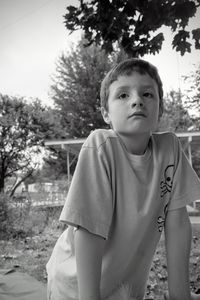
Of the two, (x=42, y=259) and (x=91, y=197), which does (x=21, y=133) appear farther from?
(x=91, y=197)

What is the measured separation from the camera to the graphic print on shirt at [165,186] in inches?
49.7

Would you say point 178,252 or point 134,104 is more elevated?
point 134,104

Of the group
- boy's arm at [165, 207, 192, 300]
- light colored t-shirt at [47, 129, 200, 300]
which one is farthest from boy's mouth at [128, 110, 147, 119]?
boy's arm at [165, 207, 192, 300]

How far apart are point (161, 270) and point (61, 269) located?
1.90 meters

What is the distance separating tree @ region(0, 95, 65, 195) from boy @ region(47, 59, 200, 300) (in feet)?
43.3

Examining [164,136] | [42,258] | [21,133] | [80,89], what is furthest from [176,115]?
[164,136]

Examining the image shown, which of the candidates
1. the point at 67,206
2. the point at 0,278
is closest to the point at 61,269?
the point at 67,206

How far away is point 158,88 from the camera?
133cm

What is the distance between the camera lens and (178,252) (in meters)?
1.24

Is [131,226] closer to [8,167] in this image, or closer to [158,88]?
[158,88]

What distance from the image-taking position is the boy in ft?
3.64

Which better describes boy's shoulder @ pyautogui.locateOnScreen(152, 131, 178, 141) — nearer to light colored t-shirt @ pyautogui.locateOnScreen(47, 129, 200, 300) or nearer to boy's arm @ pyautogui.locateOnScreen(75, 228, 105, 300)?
light colored t-shirt @ pyautogui.locateOnScreen(47, 129, 200, 300)

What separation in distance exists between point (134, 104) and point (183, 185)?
0.42 meters

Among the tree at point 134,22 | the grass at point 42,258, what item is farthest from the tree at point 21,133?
the tree at point 134,22
